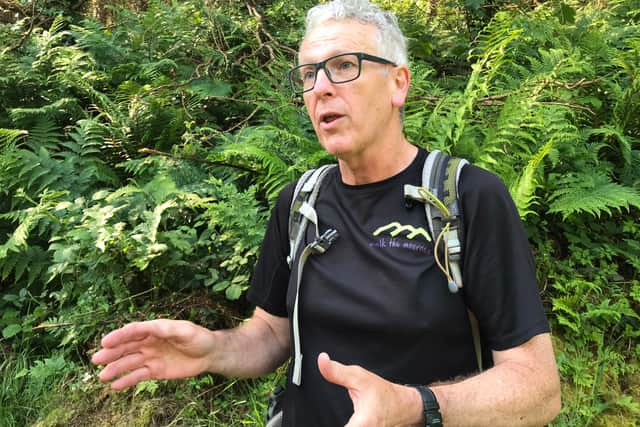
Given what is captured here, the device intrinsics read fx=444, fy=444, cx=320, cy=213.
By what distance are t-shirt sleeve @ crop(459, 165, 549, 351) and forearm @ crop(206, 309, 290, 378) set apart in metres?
0.82

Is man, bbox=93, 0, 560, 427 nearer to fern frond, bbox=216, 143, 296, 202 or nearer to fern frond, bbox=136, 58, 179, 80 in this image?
fern frond, bbox=216, 143, 296, 202

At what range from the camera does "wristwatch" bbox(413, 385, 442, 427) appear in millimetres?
982

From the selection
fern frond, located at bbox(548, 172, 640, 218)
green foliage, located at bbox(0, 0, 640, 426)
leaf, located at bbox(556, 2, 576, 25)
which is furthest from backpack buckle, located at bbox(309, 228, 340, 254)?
leaf, located at bbox(556, 2, 576, 25)

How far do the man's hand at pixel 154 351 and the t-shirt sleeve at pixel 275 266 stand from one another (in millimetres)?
298

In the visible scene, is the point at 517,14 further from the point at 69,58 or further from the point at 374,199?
the point at 69,58

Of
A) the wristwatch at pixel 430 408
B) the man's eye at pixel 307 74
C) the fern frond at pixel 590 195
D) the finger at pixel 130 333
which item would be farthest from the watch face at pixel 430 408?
the fern frond at pixel 590 195

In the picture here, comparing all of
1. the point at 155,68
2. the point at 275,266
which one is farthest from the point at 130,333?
the point at 155,68

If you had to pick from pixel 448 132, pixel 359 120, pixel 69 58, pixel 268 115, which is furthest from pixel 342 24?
pixel 69 58

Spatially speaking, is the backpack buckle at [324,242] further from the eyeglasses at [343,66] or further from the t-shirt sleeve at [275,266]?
the eyeglasses at [343,66]

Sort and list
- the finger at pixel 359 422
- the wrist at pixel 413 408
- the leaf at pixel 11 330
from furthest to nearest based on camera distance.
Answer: the leaf at pixel 11 330 < the wrist at pixel 413 408 < the finger at pixel 359 422

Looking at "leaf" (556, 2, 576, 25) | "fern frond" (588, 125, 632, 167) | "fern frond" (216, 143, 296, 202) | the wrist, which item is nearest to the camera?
the wrist

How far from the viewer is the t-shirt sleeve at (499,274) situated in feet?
3.98

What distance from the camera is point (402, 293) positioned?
133 centimetres

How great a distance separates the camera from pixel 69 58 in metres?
4.84
